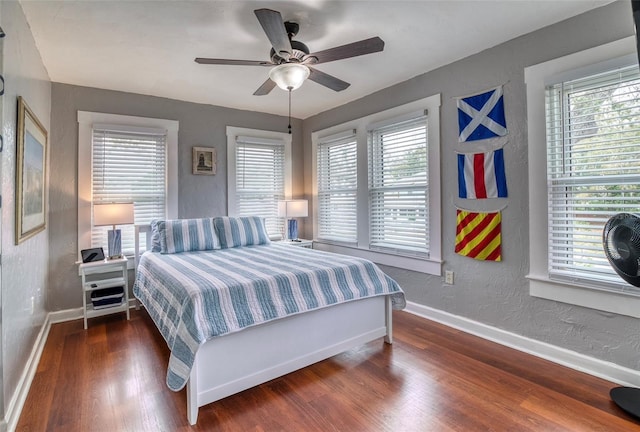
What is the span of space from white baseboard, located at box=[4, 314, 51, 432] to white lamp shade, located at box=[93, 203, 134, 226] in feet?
3.45

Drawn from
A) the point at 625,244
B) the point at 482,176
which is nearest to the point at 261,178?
the point at 482,176

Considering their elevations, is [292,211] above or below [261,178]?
below

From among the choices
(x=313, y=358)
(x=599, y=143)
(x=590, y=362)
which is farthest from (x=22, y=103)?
(x=590, y=362)

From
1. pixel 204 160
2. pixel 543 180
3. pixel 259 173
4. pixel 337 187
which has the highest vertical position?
pixel 204 160

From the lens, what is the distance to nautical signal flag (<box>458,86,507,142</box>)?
8.77 ft

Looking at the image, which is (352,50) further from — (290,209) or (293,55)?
(290,209)

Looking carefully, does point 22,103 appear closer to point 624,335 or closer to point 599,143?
point 599,143

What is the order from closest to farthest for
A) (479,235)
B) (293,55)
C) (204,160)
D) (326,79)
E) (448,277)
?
(293,55)
(326,79)
(479,235)
(448,277)
(204,160)

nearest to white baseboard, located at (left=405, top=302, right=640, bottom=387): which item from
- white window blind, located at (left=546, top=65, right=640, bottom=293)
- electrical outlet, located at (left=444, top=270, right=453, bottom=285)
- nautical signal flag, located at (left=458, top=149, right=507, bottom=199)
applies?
electrical outlet, located at (left=444, top=270, right=453, bottom=285)

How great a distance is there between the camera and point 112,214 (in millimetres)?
3309

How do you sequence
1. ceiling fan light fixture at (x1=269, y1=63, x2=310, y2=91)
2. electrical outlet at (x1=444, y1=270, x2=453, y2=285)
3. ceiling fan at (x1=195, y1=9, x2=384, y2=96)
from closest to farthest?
ceiling fan at (x1=195, y1=9, x2=384, y2=96) → ceiling fan light fixture at (x1=269, y1=63, x2=310, y2=91) → electrical outlet at (x1=444, y1=270, x2=453, y2=285)

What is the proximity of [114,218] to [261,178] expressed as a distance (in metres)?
1.89

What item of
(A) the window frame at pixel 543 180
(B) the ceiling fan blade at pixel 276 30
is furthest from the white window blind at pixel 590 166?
(B) the ceiling fan blade at pixel 276 30

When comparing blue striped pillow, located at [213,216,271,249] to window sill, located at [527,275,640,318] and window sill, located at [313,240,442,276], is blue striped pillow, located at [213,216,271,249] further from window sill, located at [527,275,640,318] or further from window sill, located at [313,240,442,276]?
window sill, located at [527,275,640,318]
